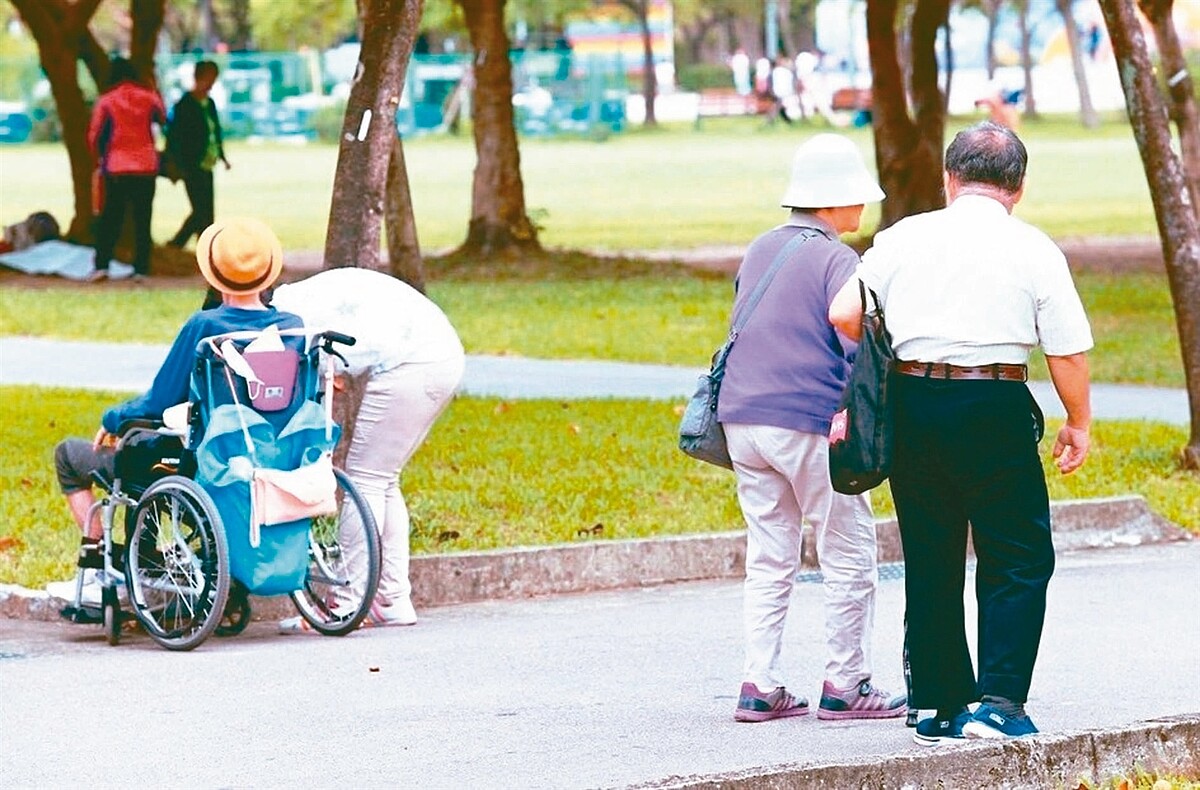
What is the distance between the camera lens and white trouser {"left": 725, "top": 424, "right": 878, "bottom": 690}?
6.85 metres

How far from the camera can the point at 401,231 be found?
1461 centimetres

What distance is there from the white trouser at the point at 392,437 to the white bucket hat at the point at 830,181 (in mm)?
2119

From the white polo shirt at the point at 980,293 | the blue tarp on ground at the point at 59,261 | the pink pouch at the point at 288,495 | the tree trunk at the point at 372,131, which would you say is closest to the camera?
the white polo shirt at the point at 980,293

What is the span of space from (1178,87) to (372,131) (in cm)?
996

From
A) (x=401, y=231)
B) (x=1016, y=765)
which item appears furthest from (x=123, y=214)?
(x=1016, y=765)

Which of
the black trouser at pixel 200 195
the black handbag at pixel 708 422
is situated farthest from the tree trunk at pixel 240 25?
the black handbag at pixel 708 422

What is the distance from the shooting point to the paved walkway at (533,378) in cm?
1478

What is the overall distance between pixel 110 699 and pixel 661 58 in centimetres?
9322

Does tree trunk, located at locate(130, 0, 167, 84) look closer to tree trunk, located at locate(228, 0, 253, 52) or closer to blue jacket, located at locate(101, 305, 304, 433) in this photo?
blue jacket, located at locate(101, 305, 304, 433)

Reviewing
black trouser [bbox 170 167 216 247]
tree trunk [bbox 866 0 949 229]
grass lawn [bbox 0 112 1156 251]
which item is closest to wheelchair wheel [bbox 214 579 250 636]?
black trouser [bbox 170 167 216 247]

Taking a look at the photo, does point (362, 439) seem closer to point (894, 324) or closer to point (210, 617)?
point (210, 617)

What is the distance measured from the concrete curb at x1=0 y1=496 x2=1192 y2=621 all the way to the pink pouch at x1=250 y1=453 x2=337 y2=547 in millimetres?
1132

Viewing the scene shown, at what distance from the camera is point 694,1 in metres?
85.4

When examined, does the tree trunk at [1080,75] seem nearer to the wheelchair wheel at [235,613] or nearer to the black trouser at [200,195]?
the black trouser at [200,195]
